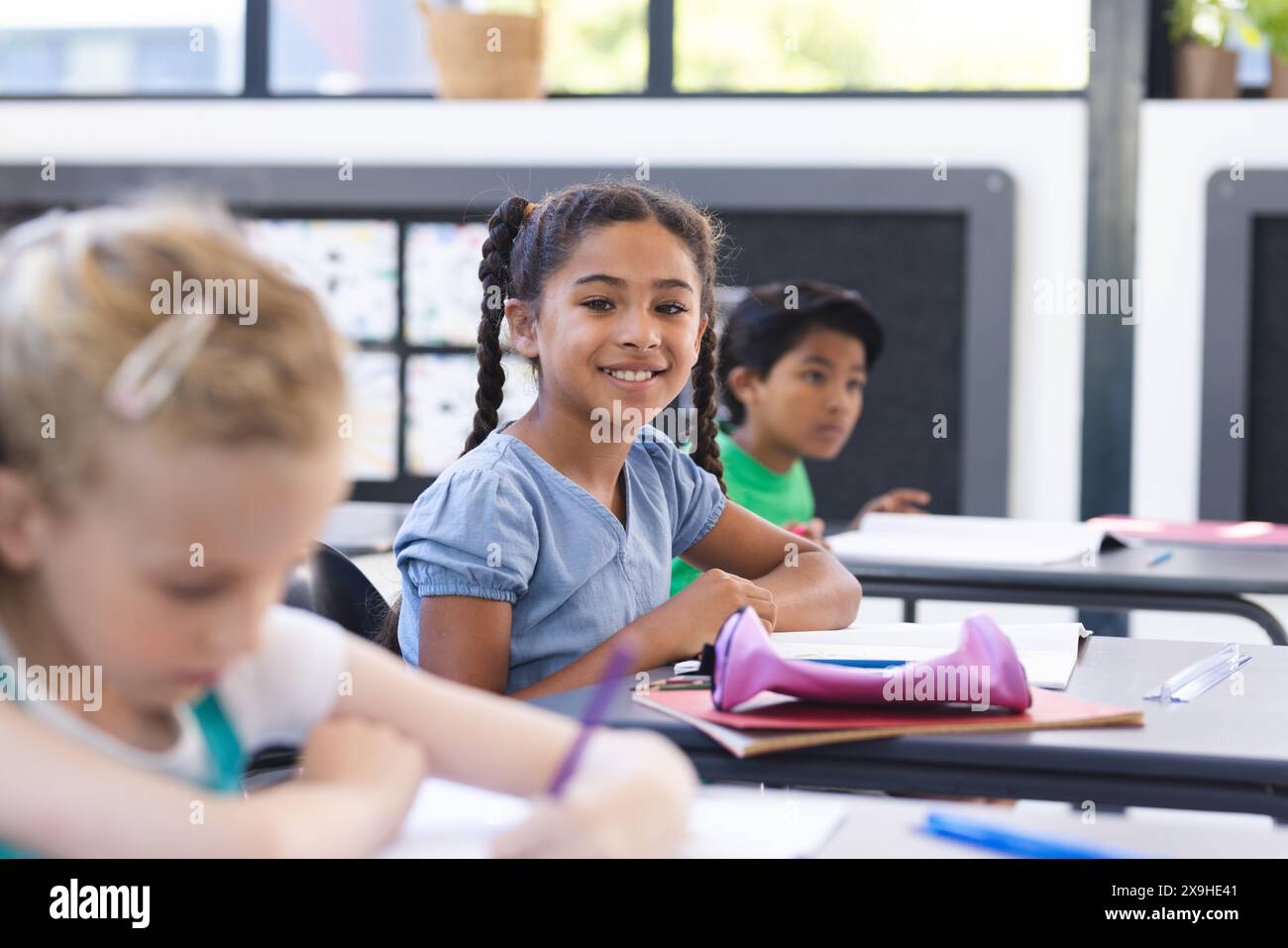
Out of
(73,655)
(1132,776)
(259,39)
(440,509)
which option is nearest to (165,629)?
(73,655)

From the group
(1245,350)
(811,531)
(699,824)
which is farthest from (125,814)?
(1245,350)

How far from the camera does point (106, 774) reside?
71cm

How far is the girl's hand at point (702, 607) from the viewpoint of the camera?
4.88 ft

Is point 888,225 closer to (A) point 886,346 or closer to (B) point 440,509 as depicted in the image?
(A) point 886,346

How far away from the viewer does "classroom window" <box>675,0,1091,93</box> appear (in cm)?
402

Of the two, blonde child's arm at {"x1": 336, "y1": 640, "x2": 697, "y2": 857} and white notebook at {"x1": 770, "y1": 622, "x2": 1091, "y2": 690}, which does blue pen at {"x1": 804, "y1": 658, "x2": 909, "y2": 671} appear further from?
blonde child's arm at {"x1": 336, "y1": 640, "x2": 697, "y2": 857}

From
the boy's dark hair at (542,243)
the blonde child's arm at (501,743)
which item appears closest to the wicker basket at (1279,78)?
the boy's dark hair at (542,243)

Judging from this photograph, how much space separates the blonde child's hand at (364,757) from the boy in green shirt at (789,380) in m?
2.02

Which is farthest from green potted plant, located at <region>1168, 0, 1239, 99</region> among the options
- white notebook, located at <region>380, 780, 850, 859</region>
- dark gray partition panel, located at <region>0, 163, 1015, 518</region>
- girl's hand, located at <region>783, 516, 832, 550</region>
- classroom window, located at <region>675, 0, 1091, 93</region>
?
white notebook, located at <region>380, 780, 850, 859</region>

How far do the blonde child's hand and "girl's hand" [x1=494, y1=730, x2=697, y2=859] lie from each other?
85 millimetres

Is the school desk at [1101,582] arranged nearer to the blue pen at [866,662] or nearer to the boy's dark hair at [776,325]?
the boy's dark hair at [776,325]

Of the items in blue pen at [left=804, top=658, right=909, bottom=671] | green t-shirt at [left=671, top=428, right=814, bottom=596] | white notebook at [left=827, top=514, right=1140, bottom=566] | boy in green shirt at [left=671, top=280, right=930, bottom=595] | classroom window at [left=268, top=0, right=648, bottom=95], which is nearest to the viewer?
blue pen at [left=804, top=658, right=909, bottom=671]

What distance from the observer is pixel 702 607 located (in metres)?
1.50

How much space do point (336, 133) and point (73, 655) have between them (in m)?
3.72
